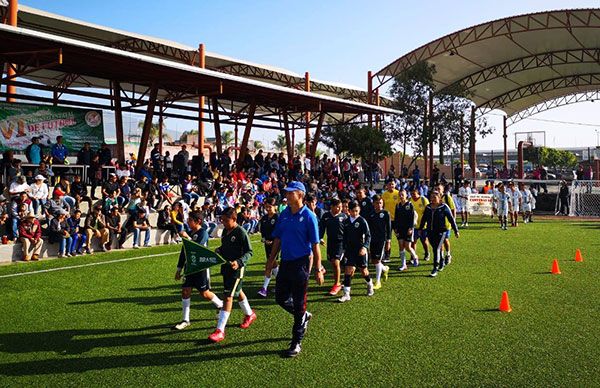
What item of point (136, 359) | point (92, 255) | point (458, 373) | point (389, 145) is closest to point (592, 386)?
point (458, 373)

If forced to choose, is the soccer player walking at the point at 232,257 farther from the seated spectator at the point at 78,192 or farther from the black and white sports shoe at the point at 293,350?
the seated spectator at the point at 78,192

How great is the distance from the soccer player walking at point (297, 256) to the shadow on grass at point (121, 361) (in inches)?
22.2

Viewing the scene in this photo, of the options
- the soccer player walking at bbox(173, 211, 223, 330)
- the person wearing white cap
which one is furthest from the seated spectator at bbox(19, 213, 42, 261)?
the soccer player walking at bbox(173, 211, 223, 330)

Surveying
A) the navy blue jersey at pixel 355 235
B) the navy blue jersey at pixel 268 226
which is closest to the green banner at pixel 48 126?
the navy blue jersey at pixel 268 226

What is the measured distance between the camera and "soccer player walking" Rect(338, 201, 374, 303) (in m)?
8.52

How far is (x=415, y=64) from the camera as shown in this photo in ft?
111

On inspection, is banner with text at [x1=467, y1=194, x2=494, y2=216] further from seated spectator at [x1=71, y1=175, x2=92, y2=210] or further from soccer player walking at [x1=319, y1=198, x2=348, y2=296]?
seated spectator at [x1=71, y1=175, x2=92, y2=210]

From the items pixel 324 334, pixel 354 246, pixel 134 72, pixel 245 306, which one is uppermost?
pixel 134 72

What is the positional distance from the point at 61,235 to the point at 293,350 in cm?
1025

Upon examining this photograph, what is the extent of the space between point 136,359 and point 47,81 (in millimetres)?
24110

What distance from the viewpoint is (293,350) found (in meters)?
5.77

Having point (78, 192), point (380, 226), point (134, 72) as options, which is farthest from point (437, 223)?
point (134, 72)

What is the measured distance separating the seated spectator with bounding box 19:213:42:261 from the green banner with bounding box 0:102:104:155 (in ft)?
18.7

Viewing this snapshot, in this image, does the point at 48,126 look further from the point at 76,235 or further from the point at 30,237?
the point at 30,237
